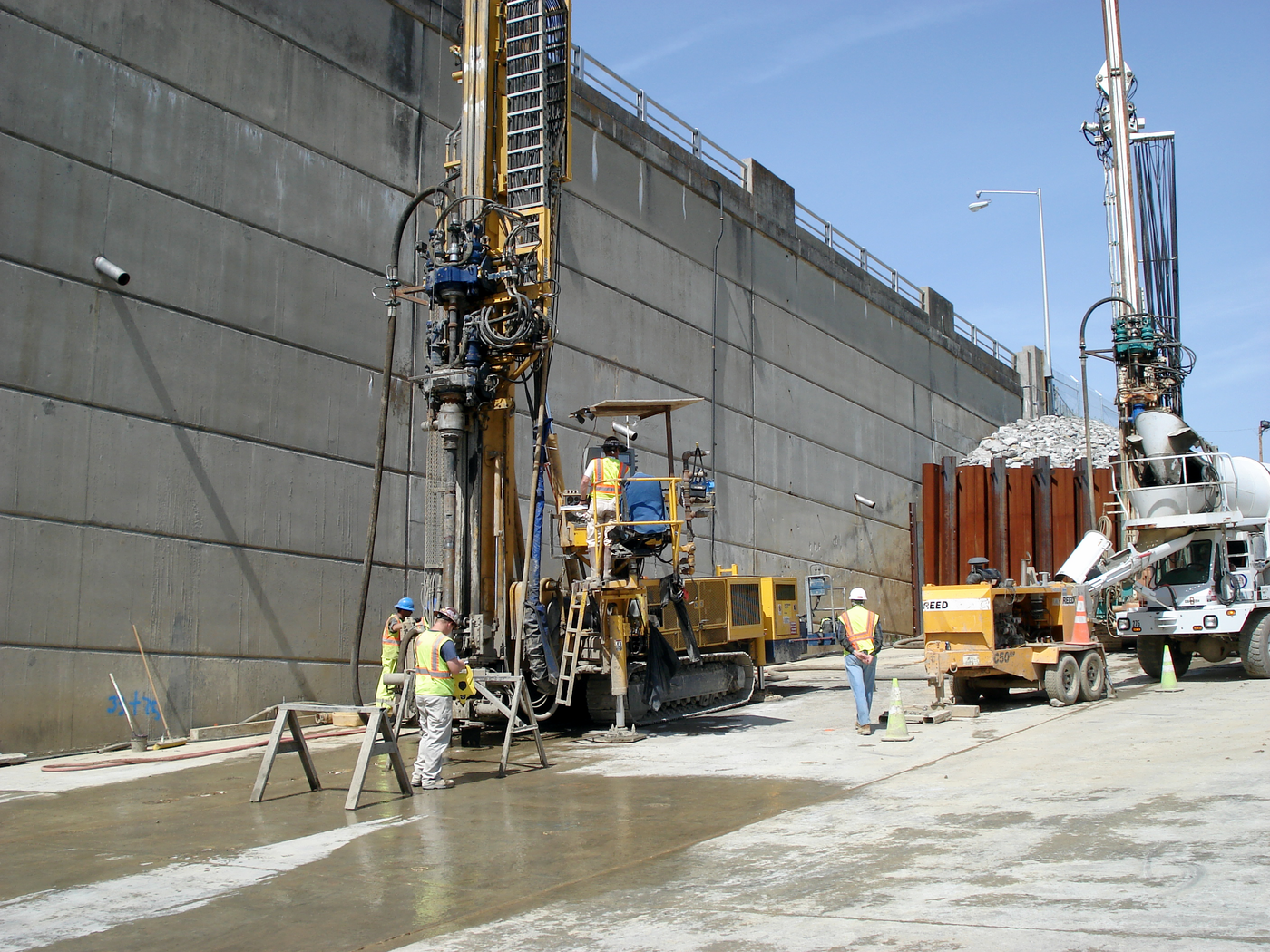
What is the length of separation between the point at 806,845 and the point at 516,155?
951 cm

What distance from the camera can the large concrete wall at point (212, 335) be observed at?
39.9 feet

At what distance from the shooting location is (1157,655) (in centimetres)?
1655

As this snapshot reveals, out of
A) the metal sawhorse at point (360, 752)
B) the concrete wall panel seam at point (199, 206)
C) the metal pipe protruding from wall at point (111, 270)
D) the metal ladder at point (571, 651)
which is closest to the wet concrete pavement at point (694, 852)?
the metal sawhorse at point (360, 752)

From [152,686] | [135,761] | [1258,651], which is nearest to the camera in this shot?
→ [135,761]

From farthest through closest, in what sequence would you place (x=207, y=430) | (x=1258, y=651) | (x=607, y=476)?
1. (x=1258, y=651)
2. (x=207, y=430)
3. (x=607, y=476)

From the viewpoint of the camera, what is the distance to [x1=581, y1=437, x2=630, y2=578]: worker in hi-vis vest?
12.5 metres

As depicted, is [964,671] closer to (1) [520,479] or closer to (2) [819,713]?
(2) [819,713]

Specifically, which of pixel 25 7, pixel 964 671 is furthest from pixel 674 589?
pixel 25 7

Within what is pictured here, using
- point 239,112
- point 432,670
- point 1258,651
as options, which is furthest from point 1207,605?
point 239,112

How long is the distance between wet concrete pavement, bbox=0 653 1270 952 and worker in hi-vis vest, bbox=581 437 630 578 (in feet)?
7.50

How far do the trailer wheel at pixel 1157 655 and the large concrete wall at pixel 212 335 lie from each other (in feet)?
31.5

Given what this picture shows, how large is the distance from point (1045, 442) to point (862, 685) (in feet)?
84.9

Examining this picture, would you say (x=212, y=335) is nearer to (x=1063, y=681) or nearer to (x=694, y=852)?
(x=694, y=852)

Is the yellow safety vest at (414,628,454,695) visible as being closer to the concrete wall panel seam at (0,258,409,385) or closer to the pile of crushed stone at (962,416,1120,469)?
the concrete wall panel seam at (0,258,409,385)
